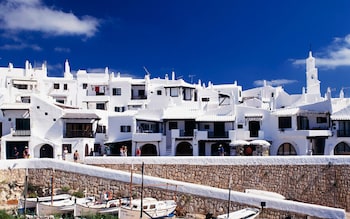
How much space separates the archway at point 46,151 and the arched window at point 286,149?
18614mm

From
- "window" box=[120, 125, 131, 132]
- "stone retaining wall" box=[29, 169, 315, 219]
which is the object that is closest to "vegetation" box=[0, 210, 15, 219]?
"stone retaining wall" box=[29, 169, 315, 219]

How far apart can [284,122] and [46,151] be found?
19596 millimetres

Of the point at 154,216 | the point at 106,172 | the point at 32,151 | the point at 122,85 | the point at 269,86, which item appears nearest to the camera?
the point at 154,216

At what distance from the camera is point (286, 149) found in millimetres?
40156

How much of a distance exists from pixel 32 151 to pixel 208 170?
16.3 metres

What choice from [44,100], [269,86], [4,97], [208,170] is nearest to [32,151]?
[44,100]

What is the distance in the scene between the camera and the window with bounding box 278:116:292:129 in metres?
40.2

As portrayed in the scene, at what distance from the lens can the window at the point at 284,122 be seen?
1585 inches

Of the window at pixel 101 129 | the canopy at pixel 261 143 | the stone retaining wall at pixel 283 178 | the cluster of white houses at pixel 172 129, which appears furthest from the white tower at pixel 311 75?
the stone retaining wall at pixel 283 178

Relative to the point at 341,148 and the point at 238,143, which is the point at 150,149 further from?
the point at 341,148

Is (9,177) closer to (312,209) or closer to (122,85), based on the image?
(312,209)

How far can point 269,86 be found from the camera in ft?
204

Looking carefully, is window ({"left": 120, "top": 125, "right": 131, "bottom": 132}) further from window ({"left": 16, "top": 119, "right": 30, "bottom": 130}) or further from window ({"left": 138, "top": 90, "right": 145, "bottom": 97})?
window ({"left": 138, "top": 90, "right": 145, "bottom": 97})

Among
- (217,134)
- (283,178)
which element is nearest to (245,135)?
(217,134)
